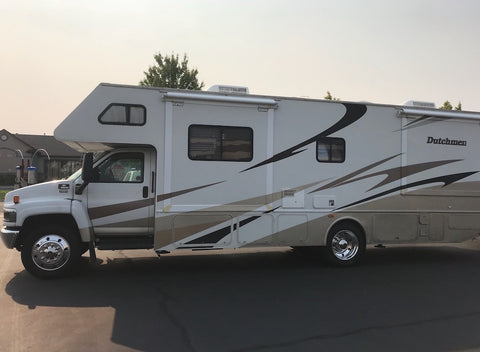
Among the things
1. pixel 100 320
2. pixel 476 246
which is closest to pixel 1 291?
pixel 100 320

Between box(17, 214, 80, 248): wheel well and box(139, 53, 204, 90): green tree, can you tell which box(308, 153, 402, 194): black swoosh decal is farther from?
box(139, 53, 204, 90): green tree

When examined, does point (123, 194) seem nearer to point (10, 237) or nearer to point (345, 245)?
point (10, 237)

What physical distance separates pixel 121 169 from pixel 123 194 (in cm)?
44

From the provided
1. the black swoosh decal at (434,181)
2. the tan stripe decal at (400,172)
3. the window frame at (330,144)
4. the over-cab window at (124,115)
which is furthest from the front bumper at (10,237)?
the tan stripe decal at (400,172)

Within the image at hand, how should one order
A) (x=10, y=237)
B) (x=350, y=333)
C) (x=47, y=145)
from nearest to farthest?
(x=350, y=333) < (x=10, y=237) < (x=47, y=145)

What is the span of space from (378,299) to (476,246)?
6793 millimetres

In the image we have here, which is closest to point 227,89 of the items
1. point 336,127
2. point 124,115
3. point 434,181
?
point 124,115

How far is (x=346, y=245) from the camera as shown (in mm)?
8023

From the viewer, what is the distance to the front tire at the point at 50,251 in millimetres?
6578

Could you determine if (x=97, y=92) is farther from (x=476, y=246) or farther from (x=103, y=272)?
(x=476, y=246)

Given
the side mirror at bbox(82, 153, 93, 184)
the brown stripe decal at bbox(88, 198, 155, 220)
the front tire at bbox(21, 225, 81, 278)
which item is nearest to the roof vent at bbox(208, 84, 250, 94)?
the brown stripe decal at bbox(88, 198, 155, 220)

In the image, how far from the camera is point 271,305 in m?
5.61

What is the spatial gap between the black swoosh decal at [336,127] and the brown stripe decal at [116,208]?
200 centimetres

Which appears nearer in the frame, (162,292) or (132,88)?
(162,292)
